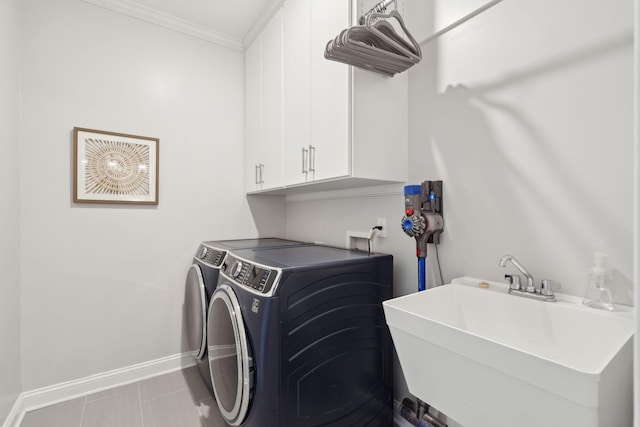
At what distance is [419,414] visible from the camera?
1327 mm

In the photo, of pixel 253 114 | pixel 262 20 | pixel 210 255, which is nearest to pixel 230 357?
pixel 210 255

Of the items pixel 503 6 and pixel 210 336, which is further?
pixel 210 336

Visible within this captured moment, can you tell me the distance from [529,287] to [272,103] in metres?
1.86

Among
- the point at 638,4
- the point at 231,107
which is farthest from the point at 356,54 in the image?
the point at 231,107

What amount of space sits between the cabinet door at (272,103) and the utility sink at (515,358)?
1.37m

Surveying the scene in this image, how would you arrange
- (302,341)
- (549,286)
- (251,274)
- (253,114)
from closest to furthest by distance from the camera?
(549,286), (302,341), (251,274), (253,114)

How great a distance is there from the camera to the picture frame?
6.27ft

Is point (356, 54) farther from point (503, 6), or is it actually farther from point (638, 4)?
point (638, 4)

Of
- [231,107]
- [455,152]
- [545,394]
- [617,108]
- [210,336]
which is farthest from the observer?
[231,107]

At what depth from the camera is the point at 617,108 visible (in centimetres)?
89

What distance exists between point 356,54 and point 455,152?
64 cm

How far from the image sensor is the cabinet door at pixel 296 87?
1673 millimetres

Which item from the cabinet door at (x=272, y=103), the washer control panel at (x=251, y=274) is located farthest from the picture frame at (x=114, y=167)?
the washer control panel at (x=251, y=274)

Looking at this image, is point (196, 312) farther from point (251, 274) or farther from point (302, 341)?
point (302, 341)
